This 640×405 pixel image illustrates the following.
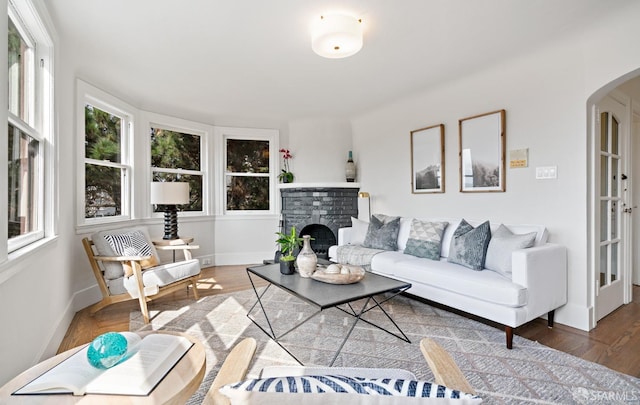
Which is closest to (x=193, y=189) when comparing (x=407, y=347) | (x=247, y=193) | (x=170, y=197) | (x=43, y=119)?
(x=247, y=193)

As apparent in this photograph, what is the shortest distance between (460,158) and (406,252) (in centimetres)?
121

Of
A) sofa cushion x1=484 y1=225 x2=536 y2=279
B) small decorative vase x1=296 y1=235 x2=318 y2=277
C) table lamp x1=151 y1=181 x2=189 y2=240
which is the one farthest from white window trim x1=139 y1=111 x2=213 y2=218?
sofa cushion x1=484 y1=225 x2=536 y2=279

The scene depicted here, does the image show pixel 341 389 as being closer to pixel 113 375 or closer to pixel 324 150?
pixel 113 375

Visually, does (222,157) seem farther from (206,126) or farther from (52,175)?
(52,175)

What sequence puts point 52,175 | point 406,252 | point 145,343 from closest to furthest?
point 145,343 → point 52,175 → point 406,252

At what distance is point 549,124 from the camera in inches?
112

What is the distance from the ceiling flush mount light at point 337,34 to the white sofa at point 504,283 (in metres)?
1.95

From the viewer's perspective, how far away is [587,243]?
2645 millimetres

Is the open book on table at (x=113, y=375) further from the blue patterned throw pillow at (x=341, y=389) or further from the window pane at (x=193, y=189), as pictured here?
the window pane at (x=193, y=189)

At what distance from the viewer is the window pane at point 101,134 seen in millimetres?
3506

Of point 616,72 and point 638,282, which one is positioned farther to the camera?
point 638,282

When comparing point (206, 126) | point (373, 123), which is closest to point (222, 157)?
point (206, 126)

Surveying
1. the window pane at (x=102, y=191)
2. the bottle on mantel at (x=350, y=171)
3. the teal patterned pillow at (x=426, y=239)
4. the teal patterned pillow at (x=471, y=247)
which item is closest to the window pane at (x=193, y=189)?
the window pane at (x=102, y=191)

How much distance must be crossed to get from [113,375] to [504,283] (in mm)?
2423
